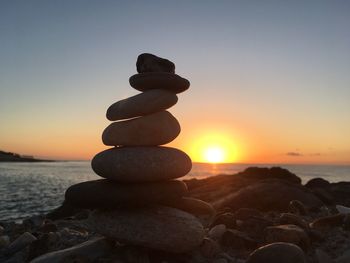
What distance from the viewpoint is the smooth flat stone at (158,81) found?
8453 mm

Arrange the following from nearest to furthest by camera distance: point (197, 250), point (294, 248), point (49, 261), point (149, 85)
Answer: point (294, 248) → point (49, 261) → point (197, 250) → point (149, 85)

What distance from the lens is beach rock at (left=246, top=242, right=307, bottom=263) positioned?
20.7ft

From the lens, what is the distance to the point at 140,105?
26.9 feet

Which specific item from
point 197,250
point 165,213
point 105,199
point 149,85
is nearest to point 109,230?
point 105,199

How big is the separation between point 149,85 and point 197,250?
11.5 feet

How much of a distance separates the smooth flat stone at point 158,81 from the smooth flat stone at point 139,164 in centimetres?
134

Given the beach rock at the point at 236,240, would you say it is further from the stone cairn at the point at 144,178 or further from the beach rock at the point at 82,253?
the beach rock at the point at 82,253

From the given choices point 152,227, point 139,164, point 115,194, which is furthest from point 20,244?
point 139,164

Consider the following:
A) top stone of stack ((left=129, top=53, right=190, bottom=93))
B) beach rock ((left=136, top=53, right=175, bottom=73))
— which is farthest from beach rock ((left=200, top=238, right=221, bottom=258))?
beach rock ((left=136, top=53, right=175, bottom=73))

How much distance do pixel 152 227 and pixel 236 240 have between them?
5.98 feet

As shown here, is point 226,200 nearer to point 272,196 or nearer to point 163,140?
point 272,196

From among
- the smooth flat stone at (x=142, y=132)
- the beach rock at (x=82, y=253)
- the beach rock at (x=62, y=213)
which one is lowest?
the beach rock at (x=62, y=213)

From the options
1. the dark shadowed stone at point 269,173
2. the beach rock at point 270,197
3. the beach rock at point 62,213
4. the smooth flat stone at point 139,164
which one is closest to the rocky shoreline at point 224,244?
the smooth flat stone at point 139,164

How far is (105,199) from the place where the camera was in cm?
780
